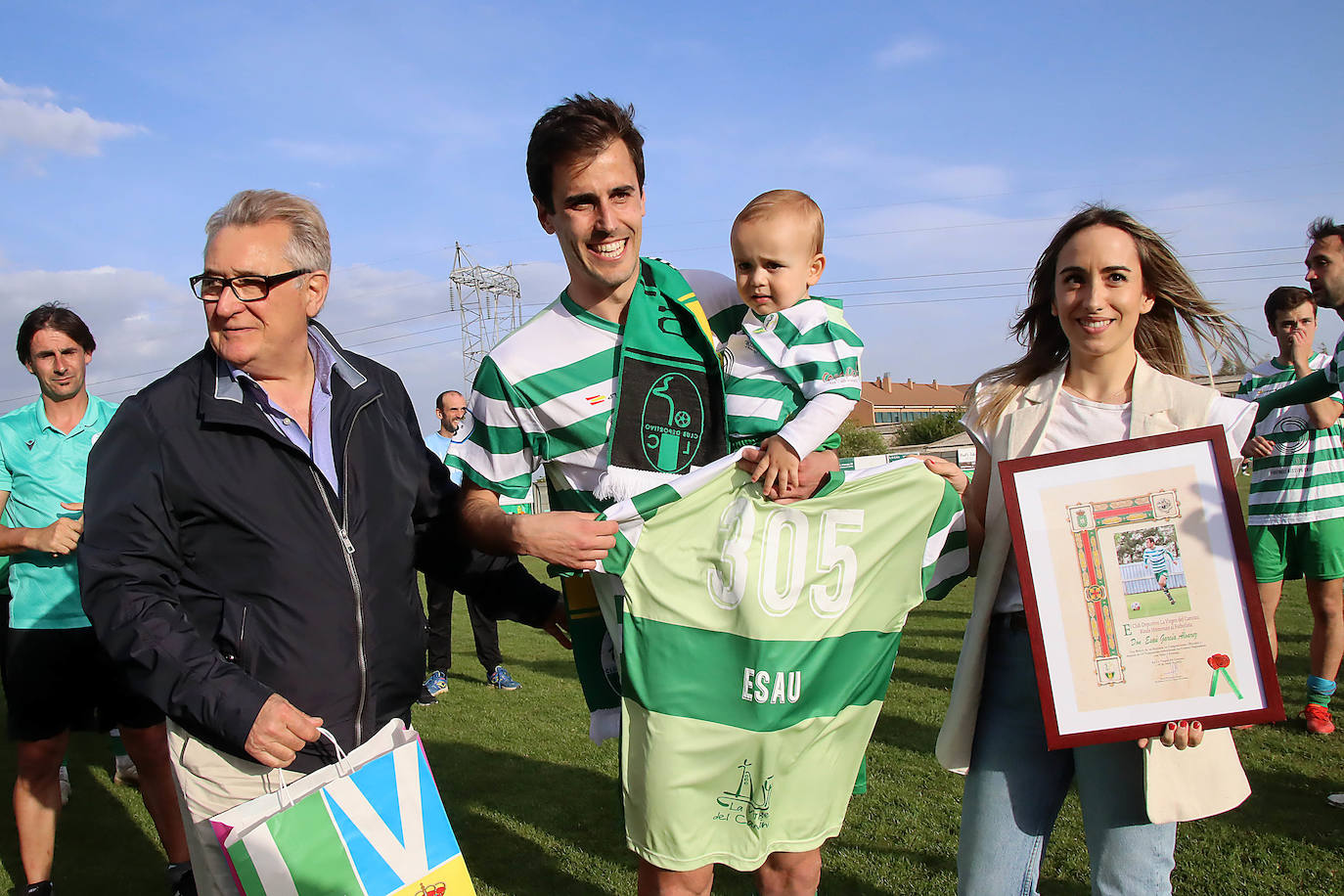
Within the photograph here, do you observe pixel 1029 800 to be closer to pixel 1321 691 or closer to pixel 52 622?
pixel 52 622

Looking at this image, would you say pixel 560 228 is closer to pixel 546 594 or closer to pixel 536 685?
pixel 546 594

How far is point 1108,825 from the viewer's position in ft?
8.11

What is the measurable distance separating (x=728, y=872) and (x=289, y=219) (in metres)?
3.69

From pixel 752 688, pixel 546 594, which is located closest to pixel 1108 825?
pixel 752 688

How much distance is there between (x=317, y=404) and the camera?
275 centimetres

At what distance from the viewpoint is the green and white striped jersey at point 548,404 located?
269 centimetres

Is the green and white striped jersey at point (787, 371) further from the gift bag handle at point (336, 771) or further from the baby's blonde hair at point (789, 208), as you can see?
the gift bag handle at point (336, 771)

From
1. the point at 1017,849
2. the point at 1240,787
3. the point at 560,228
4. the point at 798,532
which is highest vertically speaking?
the point at 560,228

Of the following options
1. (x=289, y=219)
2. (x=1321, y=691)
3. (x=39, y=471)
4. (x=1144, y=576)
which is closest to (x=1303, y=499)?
(x=1321, y=691)

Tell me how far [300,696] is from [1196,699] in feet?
7.92

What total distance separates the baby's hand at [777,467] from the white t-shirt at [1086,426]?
700 millimetres

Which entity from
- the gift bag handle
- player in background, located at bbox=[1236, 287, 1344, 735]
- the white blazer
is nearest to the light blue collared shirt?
the gift bag handle

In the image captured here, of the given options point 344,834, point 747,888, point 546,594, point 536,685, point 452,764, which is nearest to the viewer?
point 344,834

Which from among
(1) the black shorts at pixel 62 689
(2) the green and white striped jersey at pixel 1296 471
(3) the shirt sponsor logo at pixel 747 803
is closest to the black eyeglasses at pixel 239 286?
(3) the shirt sponsor logo at pixel 747 803
